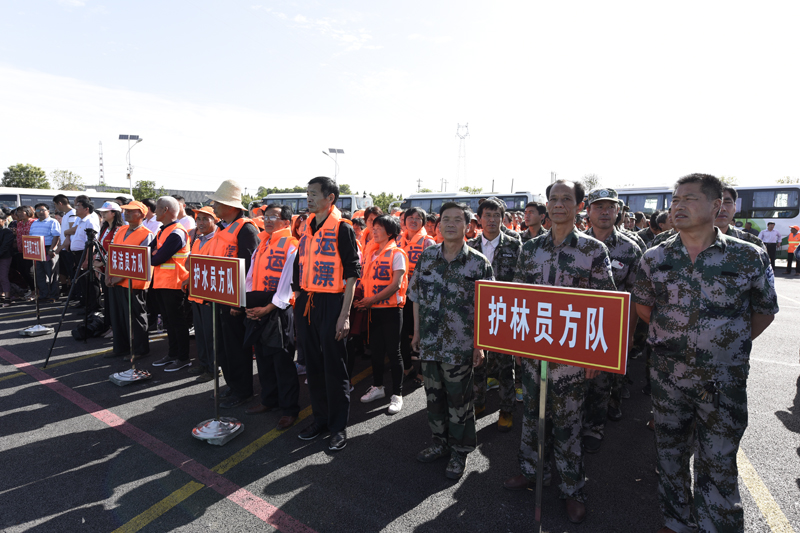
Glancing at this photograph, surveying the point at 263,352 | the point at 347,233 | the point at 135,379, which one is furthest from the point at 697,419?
the point at 135,379

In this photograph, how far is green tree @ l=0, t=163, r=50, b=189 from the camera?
156 ft

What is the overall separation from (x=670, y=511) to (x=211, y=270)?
377 cm

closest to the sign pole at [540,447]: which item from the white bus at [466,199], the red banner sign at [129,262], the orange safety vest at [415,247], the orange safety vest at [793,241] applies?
the orange safety vest at [415,247]

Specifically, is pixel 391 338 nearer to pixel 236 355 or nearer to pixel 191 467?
pixel 236 355

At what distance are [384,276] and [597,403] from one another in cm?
226

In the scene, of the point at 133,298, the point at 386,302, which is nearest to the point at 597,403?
the point at 386,302

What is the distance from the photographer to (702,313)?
2213 millimetres

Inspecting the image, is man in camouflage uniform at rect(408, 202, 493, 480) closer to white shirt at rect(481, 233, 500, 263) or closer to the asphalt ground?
the asphalt ground

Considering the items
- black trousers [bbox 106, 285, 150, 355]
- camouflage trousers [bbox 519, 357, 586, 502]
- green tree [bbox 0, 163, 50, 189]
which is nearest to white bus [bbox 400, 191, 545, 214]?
black trousers [bbox 106, 285, 150, 355]

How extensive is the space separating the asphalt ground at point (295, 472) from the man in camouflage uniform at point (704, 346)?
20.0 inches

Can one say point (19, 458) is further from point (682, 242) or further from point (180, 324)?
point (682, 242)

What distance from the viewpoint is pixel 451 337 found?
9.86 feet

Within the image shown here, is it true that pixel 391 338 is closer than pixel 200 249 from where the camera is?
Yes

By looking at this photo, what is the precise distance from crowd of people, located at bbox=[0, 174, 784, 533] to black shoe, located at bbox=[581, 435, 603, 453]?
0.6 inches
